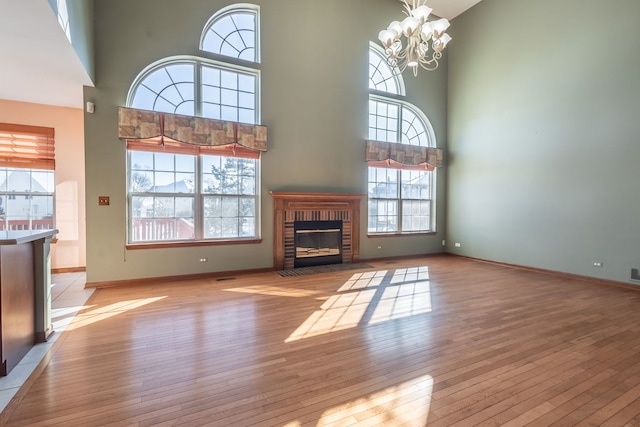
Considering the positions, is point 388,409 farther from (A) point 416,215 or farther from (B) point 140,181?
(A) point 416,215

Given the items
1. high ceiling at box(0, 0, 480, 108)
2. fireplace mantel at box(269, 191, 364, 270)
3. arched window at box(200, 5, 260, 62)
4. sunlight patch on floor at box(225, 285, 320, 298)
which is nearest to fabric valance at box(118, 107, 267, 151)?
high ceiling at box(0, 0, 480, 108)

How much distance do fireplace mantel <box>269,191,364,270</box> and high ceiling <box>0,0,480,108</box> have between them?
3.17m

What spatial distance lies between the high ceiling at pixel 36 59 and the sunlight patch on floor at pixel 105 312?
9.40ft

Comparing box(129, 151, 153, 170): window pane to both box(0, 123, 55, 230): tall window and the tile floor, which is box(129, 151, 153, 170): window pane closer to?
box(0, 123, 55, 230): tall window

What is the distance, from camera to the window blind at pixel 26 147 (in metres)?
4.73

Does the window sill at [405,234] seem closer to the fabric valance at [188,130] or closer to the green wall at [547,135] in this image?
the green wall at [547,135]

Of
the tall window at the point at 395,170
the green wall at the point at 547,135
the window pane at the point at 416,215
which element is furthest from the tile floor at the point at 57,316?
the green wall at the point at 547,135

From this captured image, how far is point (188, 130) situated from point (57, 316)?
2926 millimetres

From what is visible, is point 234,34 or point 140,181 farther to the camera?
point 234,34

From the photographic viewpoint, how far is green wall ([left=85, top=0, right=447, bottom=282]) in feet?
14.0

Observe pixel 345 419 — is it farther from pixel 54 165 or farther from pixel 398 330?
pixel 54 165

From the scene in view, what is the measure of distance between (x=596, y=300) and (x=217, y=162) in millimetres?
5832

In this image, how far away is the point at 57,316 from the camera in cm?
316

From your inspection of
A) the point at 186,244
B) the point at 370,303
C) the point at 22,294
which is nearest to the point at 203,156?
the point at 186,244
